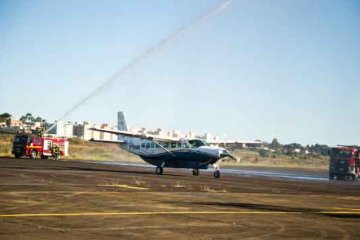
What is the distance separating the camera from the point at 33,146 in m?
64.6

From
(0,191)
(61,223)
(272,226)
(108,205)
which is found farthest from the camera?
(0,191)

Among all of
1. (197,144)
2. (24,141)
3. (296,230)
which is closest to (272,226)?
(296,230)

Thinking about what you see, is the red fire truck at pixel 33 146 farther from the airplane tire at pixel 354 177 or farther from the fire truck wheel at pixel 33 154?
the airplane tire at pixel 354 177

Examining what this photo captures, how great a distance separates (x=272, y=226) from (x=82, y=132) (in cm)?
15369

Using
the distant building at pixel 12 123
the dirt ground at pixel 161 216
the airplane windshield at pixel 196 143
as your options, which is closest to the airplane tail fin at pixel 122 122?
the airplane windshield at pixel 196 143

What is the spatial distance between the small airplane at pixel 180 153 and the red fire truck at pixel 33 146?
23.2 meters

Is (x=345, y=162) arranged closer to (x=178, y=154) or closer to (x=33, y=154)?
(x=178, y=154)

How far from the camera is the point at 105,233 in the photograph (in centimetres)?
1144

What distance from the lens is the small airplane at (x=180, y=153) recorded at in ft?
130

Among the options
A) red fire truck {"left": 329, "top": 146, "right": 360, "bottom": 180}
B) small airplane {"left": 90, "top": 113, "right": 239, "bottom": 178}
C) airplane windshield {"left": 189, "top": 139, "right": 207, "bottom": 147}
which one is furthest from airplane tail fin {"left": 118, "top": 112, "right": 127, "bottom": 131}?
red fire truck {"left": 329, "top": 146, "right": 360, "bottom": 180}

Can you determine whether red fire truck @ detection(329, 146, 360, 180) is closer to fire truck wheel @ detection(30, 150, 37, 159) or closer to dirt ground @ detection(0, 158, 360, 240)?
dirt ground @ detection(0, 158, 360, 240)

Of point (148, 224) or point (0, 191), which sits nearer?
point (148, 224)

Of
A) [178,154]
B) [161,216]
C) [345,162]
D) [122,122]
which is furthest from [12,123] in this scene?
[161,216]

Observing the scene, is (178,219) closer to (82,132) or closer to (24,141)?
(24,141)
